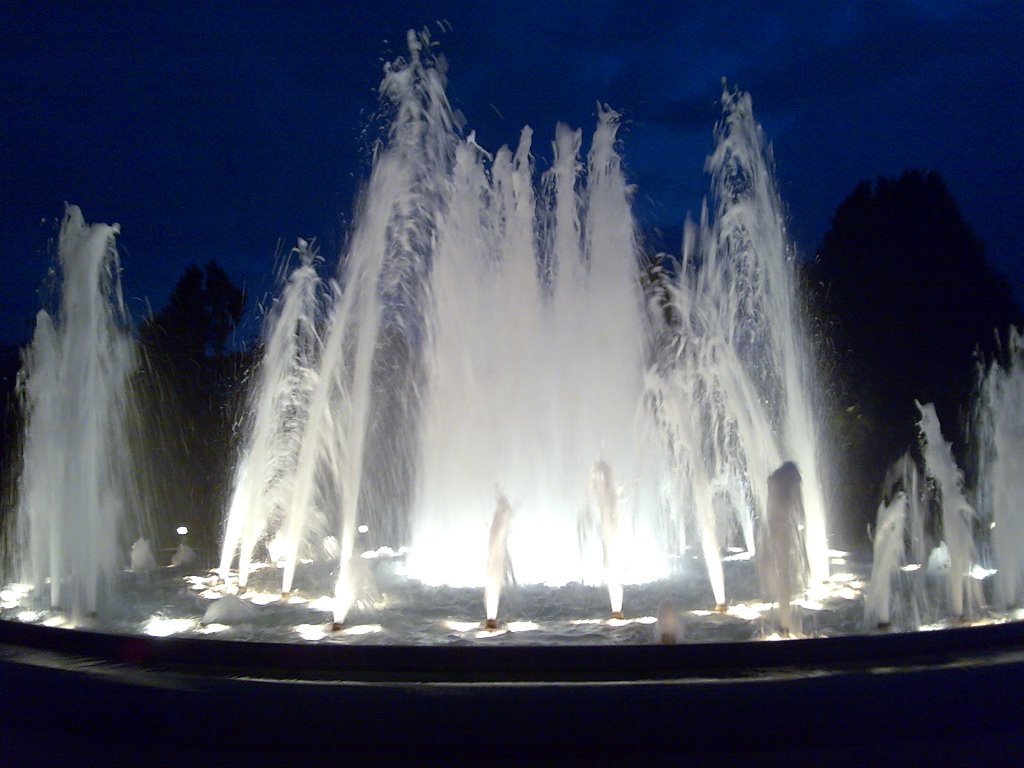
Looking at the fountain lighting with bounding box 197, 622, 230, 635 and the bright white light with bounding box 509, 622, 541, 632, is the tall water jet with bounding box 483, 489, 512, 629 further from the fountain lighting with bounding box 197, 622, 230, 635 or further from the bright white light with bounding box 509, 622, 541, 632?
the fountain lighting with bounding box 197, 622, 230, 635

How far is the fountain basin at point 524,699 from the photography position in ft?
19.4

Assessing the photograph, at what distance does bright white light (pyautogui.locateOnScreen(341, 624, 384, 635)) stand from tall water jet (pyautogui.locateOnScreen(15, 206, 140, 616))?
433 cm

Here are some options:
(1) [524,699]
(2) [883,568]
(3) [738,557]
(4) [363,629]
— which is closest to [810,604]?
(2) [883,568]

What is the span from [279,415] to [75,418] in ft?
21.1

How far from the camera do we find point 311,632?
9.99 m

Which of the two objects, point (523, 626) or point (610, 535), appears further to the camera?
point (610, 535)

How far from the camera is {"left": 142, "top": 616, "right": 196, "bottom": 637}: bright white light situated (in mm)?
10180

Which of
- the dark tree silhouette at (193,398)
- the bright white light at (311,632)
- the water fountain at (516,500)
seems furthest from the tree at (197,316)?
the bright white light at (311,632)

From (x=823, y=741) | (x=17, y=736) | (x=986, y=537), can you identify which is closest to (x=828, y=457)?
(x=986, y=537)

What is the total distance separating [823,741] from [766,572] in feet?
14.4

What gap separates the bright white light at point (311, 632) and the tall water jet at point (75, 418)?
3.70m

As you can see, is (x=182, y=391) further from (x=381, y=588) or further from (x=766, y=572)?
(x=766, y=572)

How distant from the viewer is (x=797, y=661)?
7801mm

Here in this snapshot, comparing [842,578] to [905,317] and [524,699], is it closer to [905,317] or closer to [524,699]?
[524,699]
